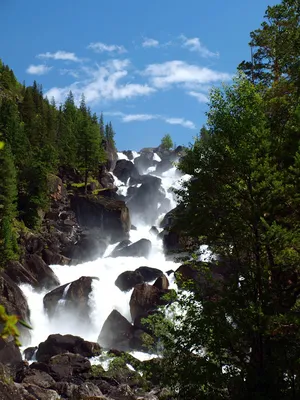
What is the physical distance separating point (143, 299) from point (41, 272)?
12.2m

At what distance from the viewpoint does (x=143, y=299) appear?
38125 millimetres

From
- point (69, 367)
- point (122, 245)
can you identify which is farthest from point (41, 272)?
point (69, 367)

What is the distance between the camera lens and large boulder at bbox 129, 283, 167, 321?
37688 millimetres

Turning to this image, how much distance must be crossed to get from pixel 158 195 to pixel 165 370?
64332mm

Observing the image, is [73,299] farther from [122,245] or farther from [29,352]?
[122,245]

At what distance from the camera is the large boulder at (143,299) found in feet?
124

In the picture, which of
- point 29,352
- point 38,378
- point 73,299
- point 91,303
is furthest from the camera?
point 91,303

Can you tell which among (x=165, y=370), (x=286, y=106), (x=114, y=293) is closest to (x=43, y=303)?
(x=114, y=293)

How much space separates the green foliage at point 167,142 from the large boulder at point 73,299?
133 m

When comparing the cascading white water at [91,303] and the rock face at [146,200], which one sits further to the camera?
the rock face at [146,200]

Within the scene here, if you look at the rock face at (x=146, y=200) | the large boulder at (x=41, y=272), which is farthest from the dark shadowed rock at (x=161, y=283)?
the rock face at (x=146, y=200)

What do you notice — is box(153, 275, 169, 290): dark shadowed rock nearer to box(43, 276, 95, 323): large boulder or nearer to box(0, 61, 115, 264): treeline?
box(43, 276, 95, 323): large boulder

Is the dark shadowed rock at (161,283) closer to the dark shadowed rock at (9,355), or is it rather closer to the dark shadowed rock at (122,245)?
the dark shadowed rock at (9,355)

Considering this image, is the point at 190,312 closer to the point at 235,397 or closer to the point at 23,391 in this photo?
the point at 235,397
